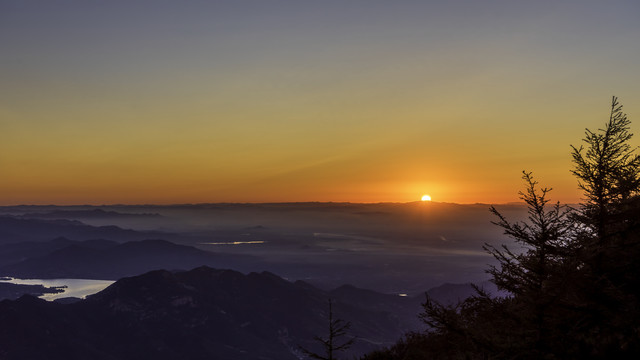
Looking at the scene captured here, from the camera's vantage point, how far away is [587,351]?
43.2 feet

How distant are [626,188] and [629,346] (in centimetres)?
829

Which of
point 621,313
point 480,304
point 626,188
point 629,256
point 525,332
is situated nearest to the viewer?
point 525,332

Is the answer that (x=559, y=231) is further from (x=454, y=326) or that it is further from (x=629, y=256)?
(x=454, y=326)

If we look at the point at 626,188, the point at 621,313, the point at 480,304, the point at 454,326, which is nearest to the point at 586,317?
the point at 621,313

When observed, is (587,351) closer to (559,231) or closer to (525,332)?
(525,332)

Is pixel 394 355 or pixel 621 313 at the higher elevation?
pixel 621 313

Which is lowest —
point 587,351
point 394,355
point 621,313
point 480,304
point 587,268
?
point 394,355

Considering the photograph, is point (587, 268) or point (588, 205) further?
point (588, 205)

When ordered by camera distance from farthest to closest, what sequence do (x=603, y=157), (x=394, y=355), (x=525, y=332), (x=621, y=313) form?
1. (x=394, y=355)
2. (x=603, y=157)
3. (x=621, y=313)
4. (x=525, y=332)

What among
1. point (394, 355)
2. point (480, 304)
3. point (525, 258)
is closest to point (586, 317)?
point (525, 258)

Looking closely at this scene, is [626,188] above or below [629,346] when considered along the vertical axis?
above

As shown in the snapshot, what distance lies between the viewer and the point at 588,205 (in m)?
20.2

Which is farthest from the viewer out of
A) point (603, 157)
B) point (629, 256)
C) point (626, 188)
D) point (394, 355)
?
point (394, 355)

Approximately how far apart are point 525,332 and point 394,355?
19349mm
